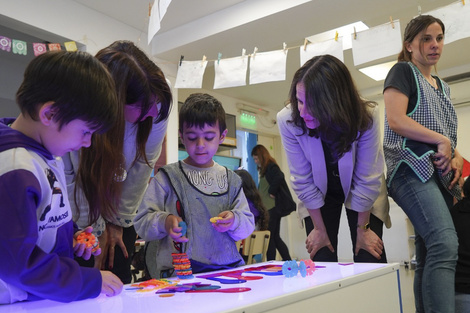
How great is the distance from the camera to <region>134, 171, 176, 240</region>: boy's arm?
123 centimetres

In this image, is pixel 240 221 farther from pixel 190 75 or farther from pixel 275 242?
pixel 275 242

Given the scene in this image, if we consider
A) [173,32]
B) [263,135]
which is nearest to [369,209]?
[173,32]

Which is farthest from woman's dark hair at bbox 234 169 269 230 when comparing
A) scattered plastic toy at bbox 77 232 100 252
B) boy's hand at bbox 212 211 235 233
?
scattered plastic toy at bbox 77 232 100 252

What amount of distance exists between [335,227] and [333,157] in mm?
290

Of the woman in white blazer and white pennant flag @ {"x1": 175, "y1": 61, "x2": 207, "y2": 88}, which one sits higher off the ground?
white pennant flag @ {"x1": 175, "y1": 61, "x2": 207, "y2": 88}

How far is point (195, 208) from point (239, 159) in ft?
18.0

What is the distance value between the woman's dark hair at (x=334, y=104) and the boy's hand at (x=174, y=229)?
63 cm

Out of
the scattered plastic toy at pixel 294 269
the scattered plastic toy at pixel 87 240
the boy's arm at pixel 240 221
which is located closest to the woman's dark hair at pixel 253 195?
the boy's arm at pixel 240 221

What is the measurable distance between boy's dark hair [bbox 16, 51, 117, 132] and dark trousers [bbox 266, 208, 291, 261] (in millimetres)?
3965

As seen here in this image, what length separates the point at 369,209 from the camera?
1.53m

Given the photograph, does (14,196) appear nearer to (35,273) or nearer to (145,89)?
(35,273)

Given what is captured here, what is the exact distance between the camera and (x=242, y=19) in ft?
12.4

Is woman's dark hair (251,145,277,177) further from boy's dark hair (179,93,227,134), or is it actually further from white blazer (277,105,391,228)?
boy's dark hair (179,93,227,134)

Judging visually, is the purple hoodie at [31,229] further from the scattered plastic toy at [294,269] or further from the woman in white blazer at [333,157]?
the woman in white blazer at [333,157]
